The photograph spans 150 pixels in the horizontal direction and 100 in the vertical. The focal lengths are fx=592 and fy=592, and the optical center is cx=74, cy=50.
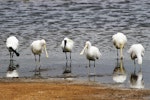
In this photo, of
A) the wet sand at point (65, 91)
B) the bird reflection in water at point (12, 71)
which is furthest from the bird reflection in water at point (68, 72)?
the bird reflection in water at point (12, 71)

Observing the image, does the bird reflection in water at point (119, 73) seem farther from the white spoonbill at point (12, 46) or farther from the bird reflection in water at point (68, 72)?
the white spoonbill at point (12, 46)

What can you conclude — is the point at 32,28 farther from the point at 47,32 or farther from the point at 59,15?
the point at 59,15

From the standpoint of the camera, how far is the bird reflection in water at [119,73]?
21566mm

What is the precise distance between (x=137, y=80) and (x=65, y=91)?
3460 millimetres

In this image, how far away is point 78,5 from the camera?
48.6m

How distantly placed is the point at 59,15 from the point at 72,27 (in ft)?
20.9

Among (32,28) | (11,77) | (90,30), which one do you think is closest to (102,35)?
(90,30)

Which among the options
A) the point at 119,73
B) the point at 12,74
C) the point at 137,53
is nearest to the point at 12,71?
the point at 12,74

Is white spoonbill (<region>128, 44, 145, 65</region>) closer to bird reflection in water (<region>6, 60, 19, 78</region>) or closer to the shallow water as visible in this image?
the shallow water

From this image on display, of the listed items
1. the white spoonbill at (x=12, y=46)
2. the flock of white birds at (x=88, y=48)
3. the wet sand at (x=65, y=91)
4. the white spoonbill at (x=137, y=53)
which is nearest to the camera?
the wet sand at (x=65, y=91)

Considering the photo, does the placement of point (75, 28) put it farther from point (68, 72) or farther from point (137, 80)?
point (137, 80)

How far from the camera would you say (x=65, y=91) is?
62.2ft

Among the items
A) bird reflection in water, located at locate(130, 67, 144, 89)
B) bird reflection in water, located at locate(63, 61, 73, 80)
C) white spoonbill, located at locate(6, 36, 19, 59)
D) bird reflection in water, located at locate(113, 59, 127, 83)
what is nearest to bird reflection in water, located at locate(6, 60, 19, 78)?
white spoonbill, located at locate(6, 36, 19, 59)

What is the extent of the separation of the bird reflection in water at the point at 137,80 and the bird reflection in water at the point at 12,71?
448cm
